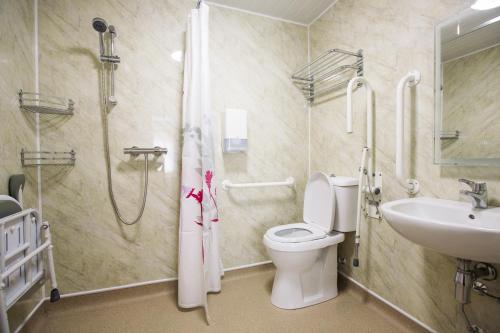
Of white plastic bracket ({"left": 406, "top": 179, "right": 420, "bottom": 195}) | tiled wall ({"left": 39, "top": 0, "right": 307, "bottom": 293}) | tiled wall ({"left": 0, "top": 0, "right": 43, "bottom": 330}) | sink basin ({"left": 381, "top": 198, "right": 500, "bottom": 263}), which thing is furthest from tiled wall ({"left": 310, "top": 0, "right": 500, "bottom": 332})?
tiled wall ({"left": 0, "top": 0, "right": 43, "bottom": 330})

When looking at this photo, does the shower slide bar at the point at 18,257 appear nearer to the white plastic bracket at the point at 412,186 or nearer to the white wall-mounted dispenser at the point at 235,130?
the white wall-mounted dispenser at the point at 235,130

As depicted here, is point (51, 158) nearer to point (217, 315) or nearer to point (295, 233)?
point (217, 315)

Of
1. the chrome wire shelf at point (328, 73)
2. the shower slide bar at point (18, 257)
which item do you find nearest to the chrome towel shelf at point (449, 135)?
the chrome wire shelf at point (328, 73)

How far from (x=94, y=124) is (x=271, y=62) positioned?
5.03ft

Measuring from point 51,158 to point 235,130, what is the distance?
4.22 ft

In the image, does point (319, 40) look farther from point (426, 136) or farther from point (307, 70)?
point (426, 136)

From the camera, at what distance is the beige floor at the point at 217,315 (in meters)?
1.39

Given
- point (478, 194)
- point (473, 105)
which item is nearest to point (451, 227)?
point (478, 194)

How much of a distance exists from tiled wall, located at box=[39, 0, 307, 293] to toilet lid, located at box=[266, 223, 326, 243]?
357mm

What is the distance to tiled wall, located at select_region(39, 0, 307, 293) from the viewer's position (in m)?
1.58

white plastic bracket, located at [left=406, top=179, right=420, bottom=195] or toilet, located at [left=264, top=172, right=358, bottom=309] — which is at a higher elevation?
white plastic bracket, located at [left=406, top=179, right=420, bottom=195]

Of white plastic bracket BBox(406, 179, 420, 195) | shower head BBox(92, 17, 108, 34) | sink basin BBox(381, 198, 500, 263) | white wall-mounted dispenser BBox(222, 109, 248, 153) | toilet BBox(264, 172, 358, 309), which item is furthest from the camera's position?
white wall-mounted dispenser BBox(222, 109, 248, 153)

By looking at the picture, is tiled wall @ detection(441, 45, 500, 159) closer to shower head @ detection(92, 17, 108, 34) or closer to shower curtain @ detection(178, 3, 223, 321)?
shower curtain @ detection(178, 3, 223, 321)

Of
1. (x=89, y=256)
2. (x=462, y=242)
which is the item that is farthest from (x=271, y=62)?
(x=89, y=256)
